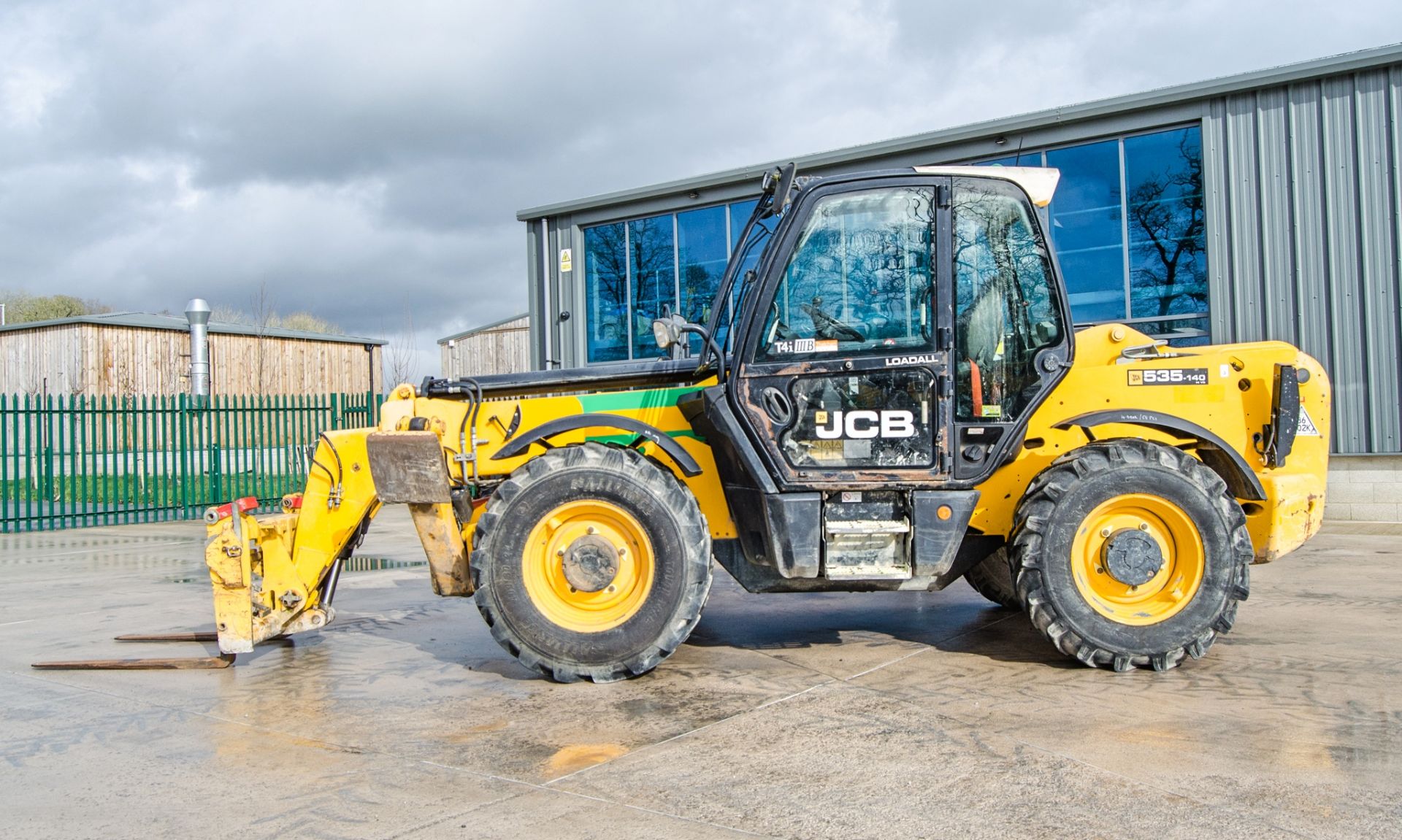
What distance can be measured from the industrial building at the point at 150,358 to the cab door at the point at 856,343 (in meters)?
28.1

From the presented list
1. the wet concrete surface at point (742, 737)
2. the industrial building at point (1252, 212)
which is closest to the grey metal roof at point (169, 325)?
the industrial building at point (1252, 212)

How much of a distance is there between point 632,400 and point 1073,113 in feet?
32.2

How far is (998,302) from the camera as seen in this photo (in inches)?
225

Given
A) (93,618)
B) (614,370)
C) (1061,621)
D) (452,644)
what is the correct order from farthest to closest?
1. (93,618)
2. (452,644)
3. (614,370)
4. (1061,621)

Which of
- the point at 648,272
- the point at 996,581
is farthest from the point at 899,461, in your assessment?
the point at 648,272

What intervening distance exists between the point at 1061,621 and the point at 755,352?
6.64 feet

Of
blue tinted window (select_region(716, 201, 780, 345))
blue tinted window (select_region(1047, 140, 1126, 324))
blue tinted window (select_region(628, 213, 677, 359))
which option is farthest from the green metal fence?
blue tinted window (select_region(716, 201, 780, 345))

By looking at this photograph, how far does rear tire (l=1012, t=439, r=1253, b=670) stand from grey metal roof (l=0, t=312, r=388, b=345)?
29.5 metres

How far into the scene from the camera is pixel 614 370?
241 inches

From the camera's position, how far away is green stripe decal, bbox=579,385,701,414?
592 centimetres

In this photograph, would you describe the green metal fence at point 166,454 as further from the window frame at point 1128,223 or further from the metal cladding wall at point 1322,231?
the metal cladding wall at point 1322,231

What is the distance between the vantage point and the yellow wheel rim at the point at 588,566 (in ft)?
18.4

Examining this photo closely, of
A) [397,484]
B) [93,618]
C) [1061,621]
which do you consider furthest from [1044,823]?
[93,618]

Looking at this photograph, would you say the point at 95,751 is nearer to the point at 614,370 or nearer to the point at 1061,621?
the point at 614,370
